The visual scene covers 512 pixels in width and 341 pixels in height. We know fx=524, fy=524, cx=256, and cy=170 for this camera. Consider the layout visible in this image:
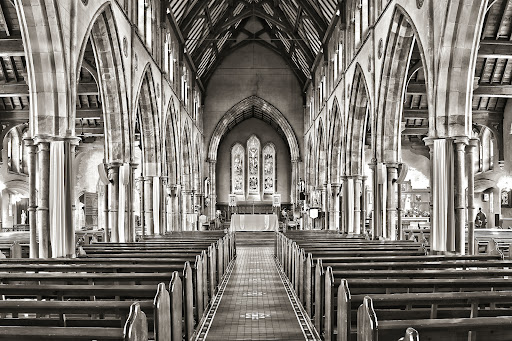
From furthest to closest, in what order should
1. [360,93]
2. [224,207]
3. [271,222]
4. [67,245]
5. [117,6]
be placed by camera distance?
[224,207]
[271,222]
[360,93]
[117,6]
[67,245]

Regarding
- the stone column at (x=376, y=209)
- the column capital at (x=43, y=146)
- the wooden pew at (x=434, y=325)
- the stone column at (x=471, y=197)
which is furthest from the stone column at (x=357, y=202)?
the wooden pew at (x=434, y=325)

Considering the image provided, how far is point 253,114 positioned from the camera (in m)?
38.2

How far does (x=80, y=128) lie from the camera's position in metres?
23.2

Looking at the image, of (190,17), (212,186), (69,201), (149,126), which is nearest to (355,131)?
(149,126)

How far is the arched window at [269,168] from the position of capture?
38281 millimetres

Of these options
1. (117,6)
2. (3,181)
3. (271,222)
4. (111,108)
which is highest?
(117,6)

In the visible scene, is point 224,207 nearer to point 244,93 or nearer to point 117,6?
point 244,93

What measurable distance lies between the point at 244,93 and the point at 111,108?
20.7 m

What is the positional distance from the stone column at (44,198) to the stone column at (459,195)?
7898mm

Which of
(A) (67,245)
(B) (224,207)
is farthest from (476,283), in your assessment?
(B) (224,207)

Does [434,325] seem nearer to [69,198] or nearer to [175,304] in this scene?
[175,304]

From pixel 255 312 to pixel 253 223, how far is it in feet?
64.9

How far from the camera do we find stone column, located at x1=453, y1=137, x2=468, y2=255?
33.9 ft

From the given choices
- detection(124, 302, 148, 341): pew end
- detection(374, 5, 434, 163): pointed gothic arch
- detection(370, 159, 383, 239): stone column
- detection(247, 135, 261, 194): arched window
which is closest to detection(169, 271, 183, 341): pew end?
detection(124, 302, 148, 341): pew end
